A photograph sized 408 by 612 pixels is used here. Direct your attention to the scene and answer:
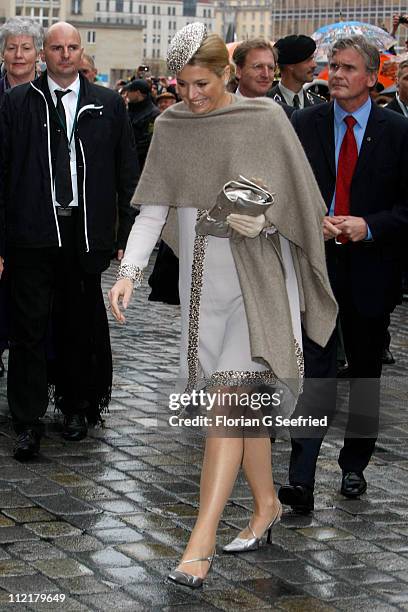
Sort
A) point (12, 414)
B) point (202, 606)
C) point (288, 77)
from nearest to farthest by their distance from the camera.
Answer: point (202, 606)
point (12, 414)
point (288, 77)

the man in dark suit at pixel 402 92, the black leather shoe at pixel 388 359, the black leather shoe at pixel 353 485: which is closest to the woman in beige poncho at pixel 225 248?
the black leather shoe at pixel 353 485

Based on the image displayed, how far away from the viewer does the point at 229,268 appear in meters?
5.17

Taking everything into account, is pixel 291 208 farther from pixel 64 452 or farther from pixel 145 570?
pixel 64 452

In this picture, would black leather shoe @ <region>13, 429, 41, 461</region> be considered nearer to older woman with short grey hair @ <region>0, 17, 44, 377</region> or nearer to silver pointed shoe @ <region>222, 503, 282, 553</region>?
older woman with short grey hair @ <region>0, 17, 44, 377</region>

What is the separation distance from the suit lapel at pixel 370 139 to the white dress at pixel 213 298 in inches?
35.6

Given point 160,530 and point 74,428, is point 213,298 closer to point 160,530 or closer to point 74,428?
point 160,530

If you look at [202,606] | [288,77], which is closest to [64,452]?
[202,606]

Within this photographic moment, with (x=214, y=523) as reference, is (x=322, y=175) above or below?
above

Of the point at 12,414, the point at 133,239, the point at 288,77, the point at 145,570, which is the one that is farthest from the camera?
the point at 288,77

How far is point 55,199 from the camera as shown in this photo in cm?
707

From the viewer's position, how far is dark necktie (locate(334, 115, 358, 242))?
6117mm

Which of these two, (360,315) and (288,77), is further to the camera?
(288,77)

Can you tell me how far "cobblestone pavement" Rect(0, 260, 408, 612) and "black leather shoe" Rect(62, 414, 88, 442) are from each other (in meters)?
0.04

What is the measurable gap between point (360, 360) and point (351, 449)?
0.40 m
